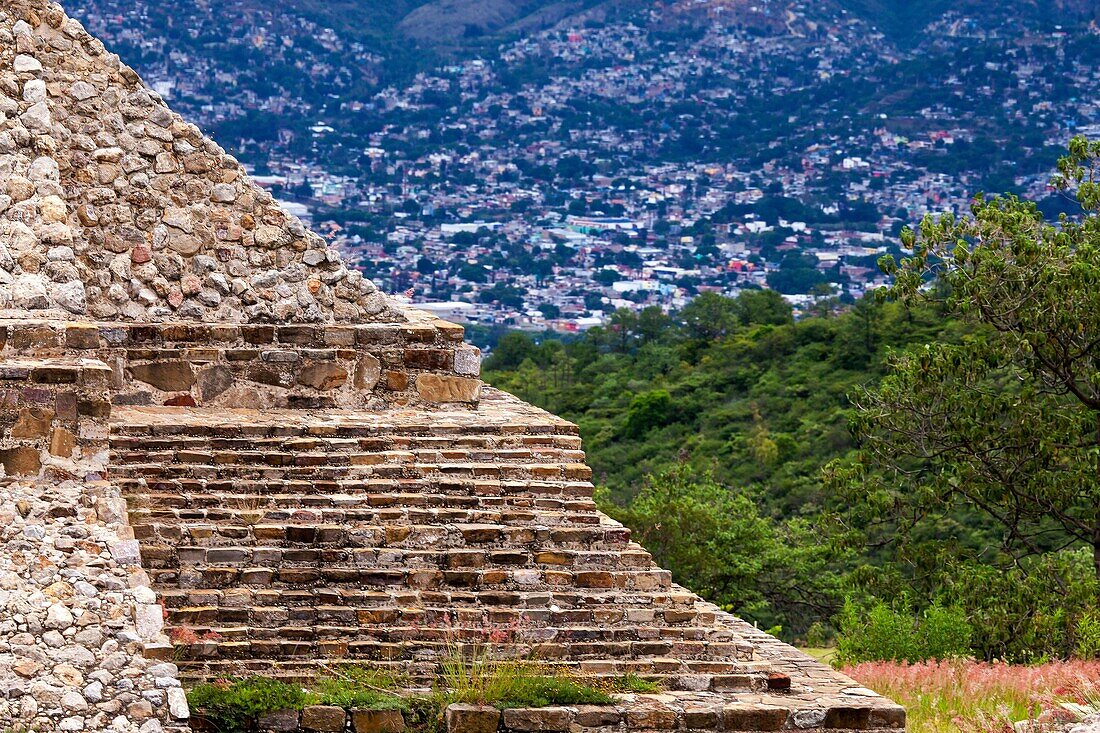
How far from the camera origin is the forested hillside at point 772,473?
1766cm

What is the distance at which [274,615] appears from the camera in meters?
8.81

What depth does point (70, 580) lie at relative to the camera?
7.03m

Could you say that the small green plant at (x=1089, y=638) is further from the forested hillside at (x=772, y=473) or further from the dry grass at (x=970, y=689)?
the forested hillside at (x=772, y=473)

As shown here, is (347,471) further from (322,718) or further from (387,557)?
(322,718)

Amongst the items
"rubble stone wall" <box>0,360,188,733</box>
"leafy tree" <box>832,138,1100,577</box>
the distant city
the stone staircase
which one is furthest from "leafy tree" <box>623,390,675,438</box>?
"rubble stone wall" <box>0,360,188,733</box>

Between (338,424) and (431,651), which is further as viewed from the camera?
(338,424)

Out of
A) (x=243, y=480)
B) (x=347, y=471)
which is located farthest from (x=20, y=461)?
(x=347, y=471)

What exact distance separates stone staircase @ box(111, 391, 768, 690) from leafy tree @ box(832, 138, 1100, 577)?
28.8 ft

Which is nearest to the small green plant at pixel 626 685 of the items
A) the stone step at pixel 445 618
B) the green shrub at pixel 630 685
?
the green shrub at pixel 630 685

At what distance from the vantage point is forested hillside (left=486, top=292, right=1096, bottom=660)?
17.7m

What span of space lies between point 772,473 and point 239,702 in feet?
75.7

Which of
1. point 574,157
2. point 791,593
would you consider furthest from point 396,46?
point 791,593

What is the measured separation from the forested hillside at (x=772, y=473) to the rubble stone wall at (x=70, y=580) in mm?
8791

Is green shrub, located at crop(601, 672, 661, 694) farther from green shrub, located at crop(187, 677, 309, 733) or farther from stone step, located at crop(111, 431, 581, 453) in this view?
green shrub, located at crop(187, 677, 309, 733)
